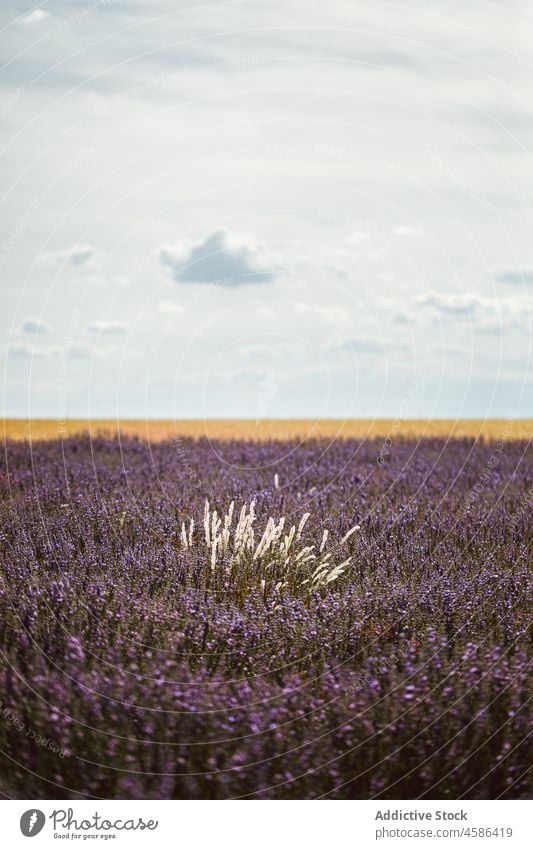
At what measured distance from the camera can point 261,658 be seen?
162 inches

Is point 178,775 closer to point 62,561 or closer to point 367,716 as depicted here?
point 367,716

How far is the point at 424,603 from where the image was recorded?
15.4 ft

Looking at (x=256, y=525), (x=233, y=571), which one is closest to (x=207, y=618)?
(x=233, y=571)

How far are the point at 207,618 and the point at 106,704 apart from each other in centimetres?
75
